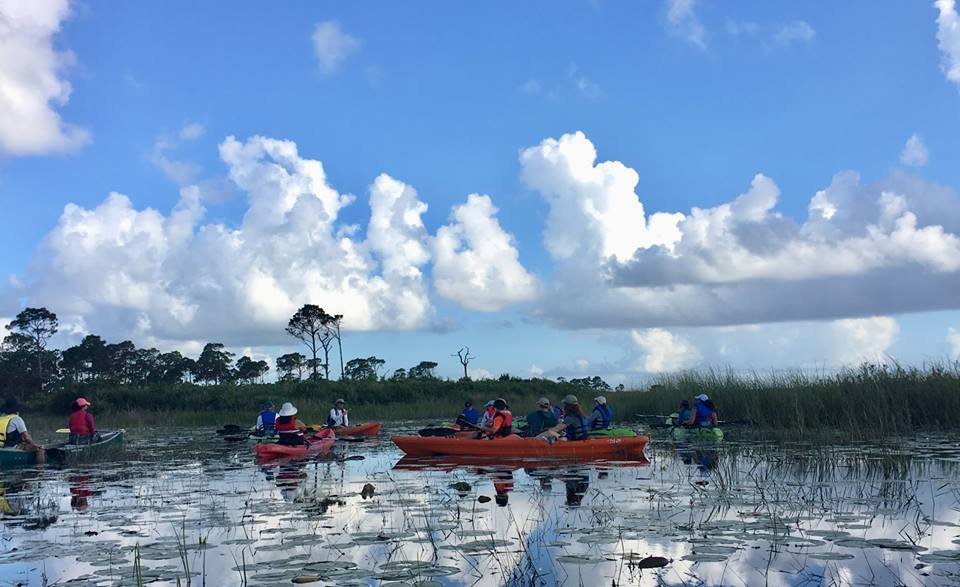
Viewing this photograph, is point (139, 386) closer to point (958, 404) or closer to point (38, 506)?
point (38, 506)

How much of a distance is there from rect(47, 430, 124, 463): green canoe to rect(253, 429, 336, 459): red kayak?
3178mm

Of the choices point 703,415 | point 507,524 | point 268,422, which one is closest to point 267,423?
point 268,422

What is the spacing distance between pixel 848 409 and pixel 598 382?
42.6 m

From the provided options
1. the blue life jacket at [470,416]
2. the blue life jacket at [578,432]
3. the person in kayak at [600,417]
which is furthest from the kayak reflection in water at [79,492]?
the blue life jacket at [470,416]

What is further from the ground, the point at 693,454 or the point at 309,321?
the point at 309,321

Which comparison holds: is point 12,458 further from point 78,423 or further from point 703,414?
point 703,414

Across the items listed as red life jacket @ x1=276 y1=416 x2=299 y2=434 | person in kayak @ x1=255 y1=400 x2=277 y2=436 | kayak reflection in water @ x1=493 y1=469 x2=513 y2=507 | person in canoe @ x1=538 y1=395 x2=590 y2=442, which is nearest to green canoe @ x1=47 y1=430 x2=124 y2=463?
person in kayak @ x1=255 y1=400 x2=277 y2=436

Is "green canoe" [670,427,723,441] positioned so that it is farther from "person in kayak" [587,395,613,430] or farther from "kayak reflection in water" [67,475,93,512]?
"kayak reflection in water" [67,475,93,512]

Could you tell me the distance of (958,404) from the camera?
17406 mm

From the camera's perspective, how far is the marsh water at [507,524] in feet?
18.8

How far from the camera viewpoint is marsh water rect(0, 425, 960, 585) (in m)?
5.74

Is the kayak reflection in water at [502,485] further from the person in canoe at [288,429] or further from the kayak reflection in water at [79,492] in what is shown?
the person in canoe at [288,429]

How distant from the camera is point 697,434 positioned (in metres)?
18.2

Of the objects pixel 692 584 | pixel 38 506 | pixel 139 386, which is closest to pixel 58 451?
pixel 38 506
